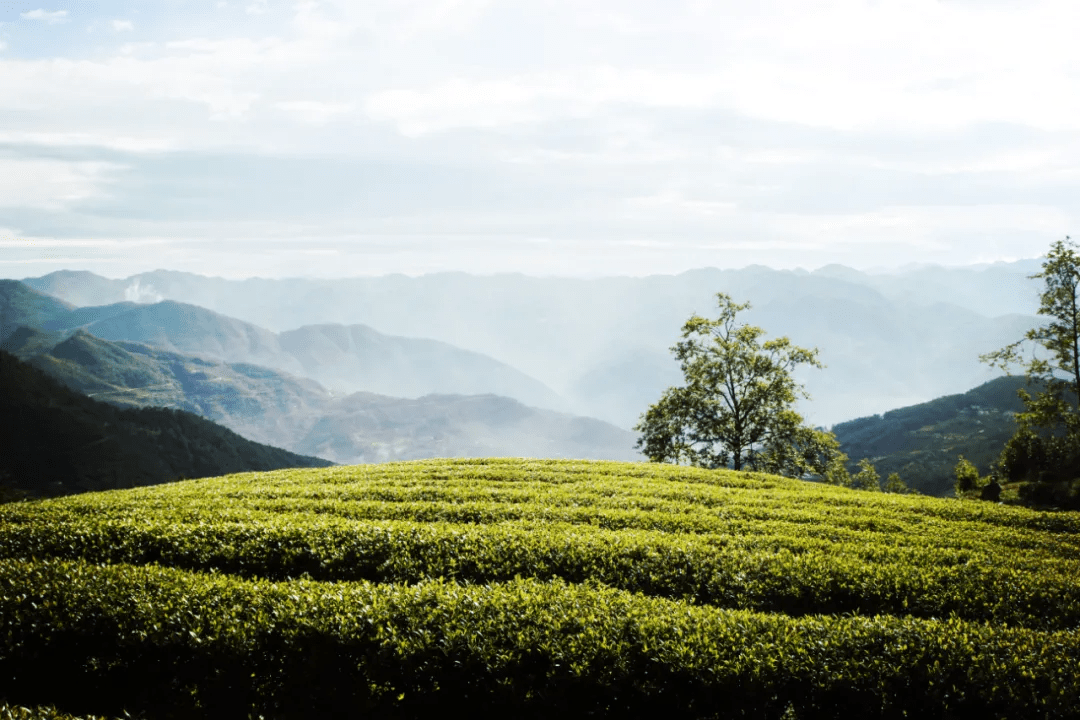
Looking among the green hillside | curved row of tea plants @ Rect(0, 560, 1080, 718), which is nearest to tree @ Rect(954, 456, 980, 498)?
the green hillside

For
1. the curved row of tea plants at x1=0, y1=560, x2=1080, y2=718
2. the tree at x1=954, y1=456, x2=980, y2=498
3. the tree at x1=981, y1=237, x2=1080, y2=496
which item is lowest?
the tree at x1=954, y1=456, x2=980, y2=498

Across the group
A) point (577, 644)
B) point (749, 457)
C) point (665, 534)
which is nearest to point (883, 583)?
point (665, 534)

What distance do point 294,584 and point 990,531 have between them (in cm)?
1959

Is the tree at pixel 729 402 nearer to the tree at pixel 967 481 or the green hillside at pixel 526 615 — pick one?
the tree at pixel 967 481

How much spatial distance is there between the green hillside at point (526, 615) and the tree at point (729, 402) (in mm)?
38705

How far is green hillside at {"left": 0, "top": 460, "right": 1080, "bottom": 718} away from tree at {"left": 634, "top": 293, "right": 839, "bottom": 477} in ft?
127

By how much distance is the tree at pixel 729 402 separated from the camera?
56.7 meters

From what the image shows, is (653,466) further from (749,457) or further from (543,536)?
(749,457)

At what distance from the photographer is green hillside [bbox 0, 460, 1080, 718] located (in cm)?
930

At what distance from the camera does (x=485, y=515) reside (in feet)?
59.2

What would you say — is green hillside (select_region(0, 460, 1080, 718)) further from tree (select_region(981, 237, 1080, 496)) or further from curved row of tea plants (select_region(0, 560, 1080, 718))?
tree (select_region(981, 237, 1080, 496))

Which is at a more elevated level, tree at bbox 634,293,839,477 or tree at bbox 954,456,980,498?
tree at bbox 634,293,839,477

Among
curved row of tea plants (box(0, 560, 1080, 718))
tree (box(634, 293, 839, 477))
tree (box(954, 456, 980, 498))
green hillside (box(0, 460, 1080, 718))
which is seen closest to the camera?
curved row of tea plants (box(0, 560, 1080, 718))

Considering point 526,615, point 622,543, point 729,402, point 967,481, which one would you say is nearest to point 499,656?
point 526,615
